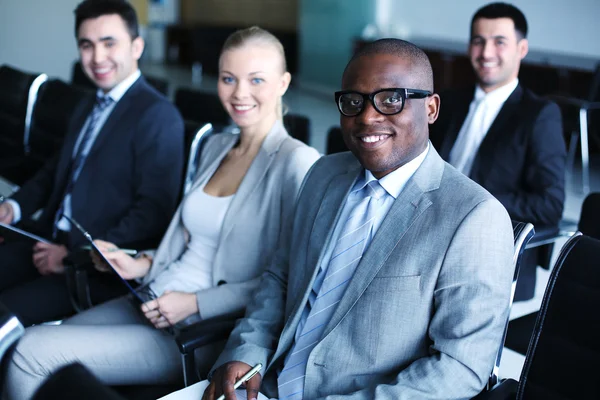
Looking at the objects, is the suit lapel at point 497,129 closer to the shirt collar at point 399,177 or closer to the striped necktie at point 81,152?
the shirt collar at point 399,177

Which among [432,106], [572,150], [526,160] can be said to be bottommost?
[572,150]

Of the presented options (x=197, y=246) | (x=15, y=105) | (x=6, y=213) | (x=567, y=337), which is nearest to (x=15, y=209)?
(x=6, y=213)

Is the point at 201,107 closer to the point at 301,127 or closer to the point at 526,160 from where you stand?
the point at 301,127

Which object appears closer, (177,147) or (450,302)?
(450,302)

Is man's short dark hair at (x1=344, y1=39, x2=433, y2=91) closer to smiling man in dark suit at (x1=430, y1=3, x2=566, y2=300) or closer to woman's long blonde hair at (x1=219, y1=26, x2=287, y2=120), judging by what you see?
woman's long blonde hair at (x1=219, y1=26, x2=287, y2=120)

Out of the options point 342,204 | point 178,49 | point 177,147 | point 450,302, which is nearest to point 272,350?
point 342,204

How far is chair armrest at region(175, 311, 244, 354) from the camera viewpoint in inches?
68.8

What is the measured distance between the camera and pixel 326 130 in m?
8.62

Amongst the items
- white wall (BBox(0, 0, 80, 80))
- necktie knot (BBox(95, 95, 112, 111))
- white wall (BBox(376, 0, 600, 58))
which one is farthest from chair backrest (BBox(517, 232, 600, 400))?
white wall (BBox(0, 0, 80, 80))

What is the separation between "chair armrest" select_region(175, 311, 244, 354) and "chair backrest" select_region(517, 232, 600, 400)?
31.3 inches

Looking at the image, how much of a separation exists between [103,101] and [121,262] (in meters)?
0.94

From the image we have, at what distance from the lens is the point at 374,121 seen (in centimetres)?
149

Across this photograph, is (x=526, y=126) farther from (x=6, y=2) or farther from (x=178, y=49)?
(x=178, y=49)

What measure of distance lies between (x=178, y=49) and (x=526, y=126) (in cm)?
1509
